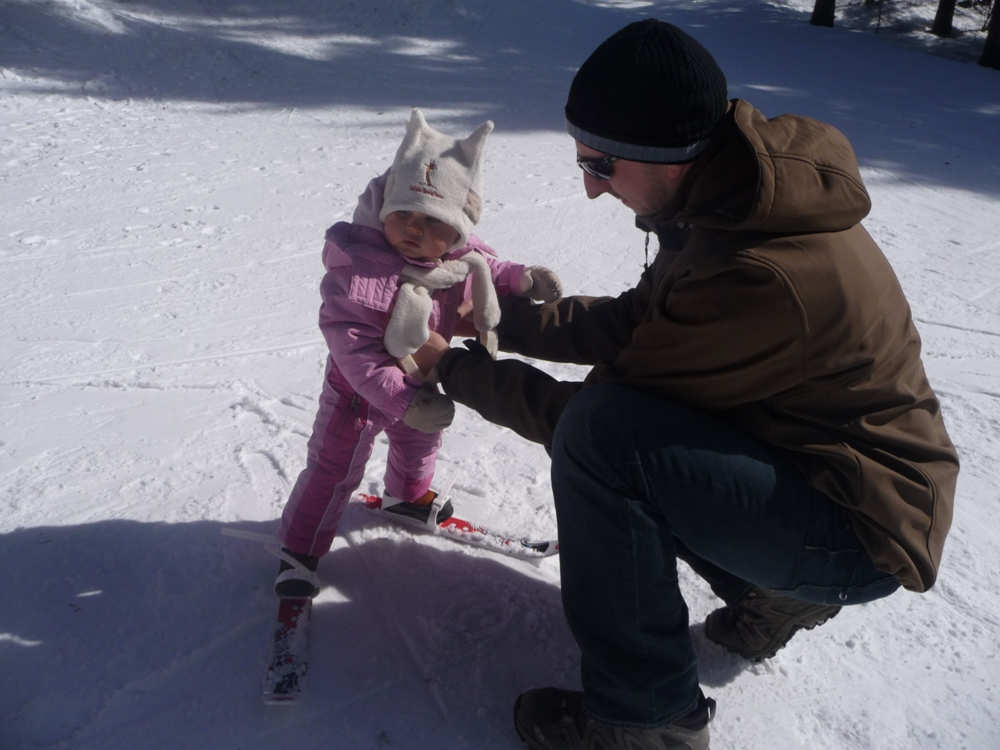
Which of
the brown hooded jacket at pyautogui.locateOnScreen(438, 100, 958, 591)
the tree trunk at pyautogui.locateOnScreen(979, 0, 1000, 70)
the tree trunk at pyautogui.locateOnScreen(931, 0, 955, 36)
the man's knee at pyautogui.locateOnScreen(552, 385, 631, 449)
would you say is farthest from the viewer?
the tree trunk at pyautogui.locateOnScreen(931, 0, 955, 36)

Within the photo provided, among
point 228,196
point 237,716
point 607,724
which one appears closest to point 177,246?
point 228,196

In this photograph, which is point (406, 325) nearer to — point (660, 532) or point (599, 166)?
point (599, 166)

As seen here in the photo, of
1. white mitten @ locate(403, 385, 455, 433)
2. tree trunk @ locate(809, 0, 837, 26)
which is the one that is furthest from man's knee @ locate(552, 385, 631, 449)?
tree trunk @ locate(809, 0, 837, 26)

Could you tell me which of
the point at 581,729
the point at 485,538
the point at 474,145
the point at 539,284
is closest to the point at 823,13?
the point at 539,284

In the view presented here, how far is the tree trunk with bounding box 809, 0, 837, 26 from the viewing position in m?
11.8

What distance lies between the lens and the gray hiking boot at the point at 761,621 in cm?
181

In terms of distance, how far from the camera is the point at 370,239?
1950 millimetres

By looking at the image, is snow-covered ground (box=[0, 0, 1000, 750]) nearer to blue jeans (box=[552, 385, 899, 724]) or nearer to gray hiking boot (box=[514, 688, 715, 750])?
gray hiking boot (box=[514, 688, 715, 750])

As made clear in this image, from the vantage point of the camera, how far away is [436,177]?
1877mm

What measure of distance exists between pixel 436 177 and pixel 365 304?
318 mm

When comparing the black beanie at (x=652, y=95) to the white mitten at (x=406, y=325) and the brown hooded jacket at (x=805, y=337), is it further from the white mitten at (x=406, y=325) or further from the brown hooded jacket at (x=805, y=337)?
the white mitten at (x=406, y=325)

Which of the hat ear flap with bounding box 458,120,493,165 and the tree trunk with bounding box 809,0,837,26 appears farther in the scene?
the tree trunk with bounding box 809,0,837,26

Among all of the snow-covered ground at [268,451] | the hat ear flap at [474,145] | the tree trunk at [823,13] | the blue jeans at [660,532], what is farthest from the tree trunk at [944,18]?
the blue jeans at [660,532]

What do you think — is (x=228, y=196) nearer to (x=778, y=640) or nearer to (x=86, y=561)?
(x=86, y=561)
